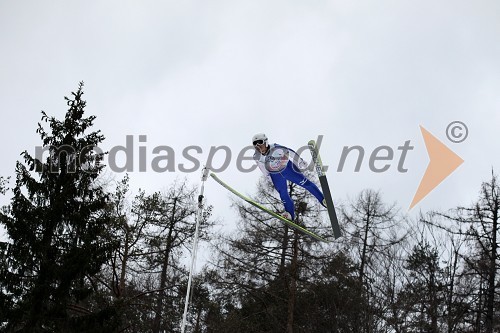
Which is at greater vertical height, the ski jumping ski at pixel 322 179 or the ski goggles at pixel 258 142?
the ski goggles at pixel 258 142

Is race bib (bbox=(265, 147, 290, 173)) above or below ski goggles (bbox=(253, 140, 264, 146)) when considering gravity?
below

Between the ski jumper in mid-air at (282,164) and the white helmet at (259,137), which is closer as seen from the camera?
the white helmet at (259,137)

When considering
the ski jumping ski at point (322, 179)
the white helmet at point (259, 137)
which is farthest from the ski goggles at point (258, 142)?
the ski jumping ski at point (322, 179)

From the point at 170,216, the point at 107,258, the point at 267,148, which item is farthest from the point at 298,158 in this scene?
the point at 170,216

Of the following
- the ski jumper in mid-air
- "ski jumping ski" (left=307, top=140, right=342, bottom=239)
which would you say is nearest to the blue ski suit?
the ski jumper in mid-air

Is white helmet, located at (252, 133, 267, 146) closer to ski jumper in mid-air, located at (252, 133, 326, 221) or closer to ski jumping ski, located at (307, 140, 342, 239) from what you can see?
ski jumper in mid-air, located at (252, 133, 326, 221)

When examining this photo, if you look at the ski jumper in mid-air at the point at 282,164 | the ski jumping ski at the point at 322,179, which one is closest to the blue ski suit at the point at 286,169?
the ski jumper in mid-air at the point at 282,164

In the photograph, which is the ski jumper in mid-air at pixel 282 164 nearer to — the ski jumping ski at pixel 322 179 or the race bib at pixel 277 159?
the race bib at pixel 277 159

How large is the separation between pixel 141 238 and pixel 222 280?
2537mm

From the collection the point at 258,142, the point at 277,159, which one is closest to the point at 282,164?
the point at 277,159

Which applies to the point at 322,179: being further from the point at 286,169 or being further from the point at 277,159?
the point at 277,159

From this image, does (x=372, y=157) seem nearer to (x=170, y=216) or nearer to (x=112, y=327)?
(x=112, y=327)

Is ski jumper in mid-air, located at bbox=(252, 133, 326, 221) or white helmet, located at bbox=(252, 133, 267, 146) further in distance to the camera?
ski jumper in mid-air, located at bbox=(252, 133, 326, 221)

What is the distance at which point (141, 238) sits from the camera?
1405 cm
